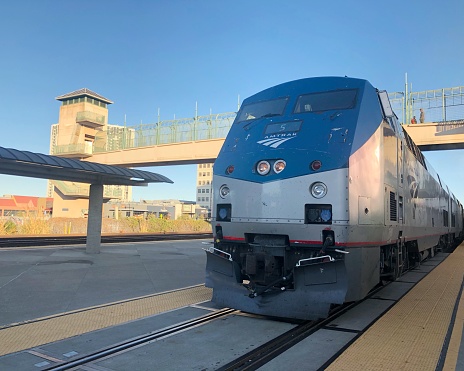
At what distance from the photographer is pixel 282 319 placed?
634 cm

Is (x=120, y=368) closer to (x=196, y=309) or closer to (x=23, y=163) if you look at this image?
(x=196, y=309)

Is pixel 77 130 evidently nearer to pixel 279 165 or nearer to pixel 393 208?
pixel 393 208

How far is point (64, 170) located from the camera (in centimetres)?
1404

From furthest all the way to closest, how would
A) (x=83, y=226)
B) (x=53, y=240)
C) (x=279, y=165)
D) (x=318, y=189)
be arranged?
1. (x=83, y=226)
2. (x=53, y=240)
3. (x=279, y=165)
4. (x=318, y=189)

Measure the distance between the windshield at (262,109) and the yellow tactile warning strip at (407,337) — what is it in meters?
3.78

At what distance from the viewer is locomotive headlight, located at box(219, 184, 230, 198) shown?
6.50 meters

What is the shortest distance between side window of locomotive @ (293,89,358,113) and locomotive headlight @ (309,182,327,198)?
1491 millimetres

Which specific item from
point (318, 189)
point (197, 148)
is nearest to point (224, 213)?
point (318, 189)

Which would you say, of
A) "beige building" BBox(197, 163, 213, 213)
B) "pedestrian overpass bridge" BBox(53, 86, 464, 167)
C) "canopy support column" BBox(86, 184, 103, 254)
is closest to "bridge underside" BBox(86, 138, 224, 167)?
"pedestrian overpass bridge" BBox(53, 86, 464, 167)

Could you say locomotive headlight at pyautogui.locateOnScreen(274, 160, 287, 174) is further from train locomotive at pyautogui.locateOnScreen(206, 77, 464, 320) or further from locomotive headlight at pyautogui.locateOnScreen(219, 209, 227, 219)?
locomotive headlight at pyautogui.locateOnScreen(219, 209, 227, 219)

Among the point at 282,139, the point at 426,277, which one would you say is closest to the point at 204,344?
the point at 282,139

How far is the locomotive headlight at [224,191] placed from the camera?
6.50m

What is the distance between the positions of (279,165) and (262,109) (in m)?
1.63

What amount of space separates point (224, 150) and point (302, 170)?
1.66 m
